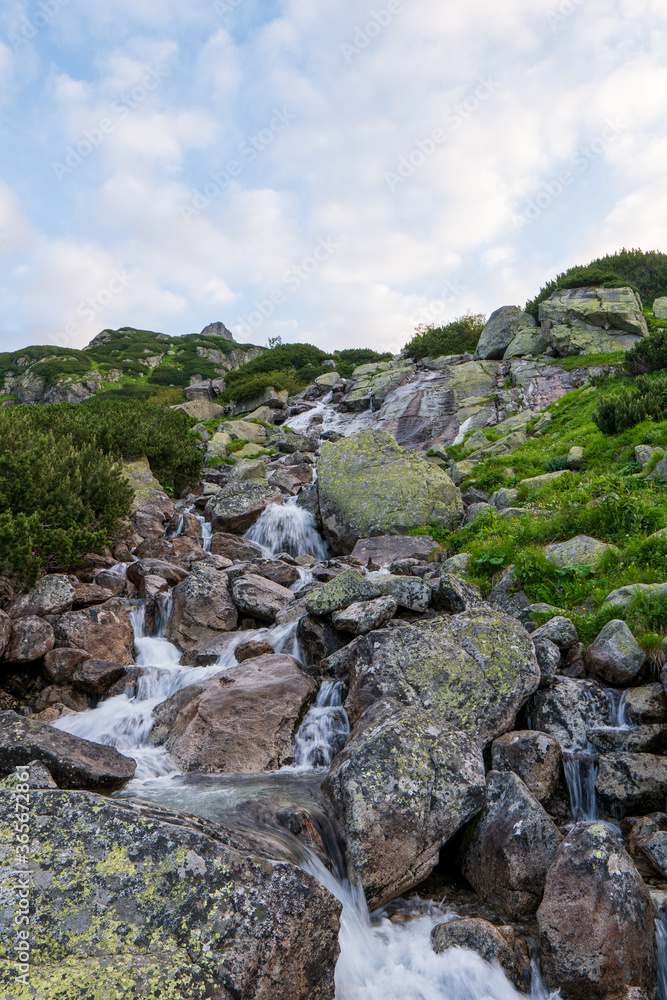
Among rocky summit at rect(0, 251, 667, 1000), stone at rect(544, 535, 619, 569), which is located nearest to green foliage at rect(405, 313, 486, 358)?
rocky summit at rect(0, 251, 667, 1000)

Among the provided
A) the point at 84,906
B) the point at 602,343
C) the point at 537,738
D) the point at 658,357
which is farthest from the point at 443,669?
the point at 602,343

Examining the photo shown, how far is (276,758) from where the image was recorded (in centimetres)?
731

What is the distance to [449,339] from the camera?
4025 centimetres

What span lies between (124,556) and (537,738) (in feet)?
35.0

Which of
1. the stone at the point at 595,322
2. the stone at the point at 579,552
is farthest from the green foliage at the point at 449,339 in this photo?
the stone at the point at 579,552

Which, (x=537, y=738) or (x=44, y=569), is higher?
(x=44, y=569)

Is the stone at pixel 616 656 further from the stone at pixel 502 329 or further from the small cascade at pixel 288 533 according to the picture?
the stone at pixel 502 329

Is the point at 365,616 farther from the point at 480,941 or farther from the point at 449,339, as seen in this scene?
the point at 449,339

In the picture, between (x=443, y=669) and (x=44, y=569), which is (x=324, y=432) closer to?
(x=44, y=569)

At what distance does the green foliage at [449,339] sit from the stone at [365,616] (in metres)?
31.7

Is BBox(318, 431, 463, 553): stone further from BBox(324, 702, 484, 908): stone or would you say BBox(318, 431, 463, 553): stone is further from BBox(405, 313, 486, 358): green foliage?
BBox(405, 313, 486, 358): green foliage

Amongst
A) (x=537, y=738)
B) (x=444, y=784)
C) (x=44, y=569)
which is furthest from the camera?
(x=44, y=569)

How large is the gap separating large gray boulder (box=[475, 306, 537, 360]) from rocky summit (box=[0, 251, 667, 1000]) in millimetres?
14810

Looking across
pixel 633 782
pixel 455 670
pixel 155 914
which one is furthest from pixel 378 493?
pixel 155 914
